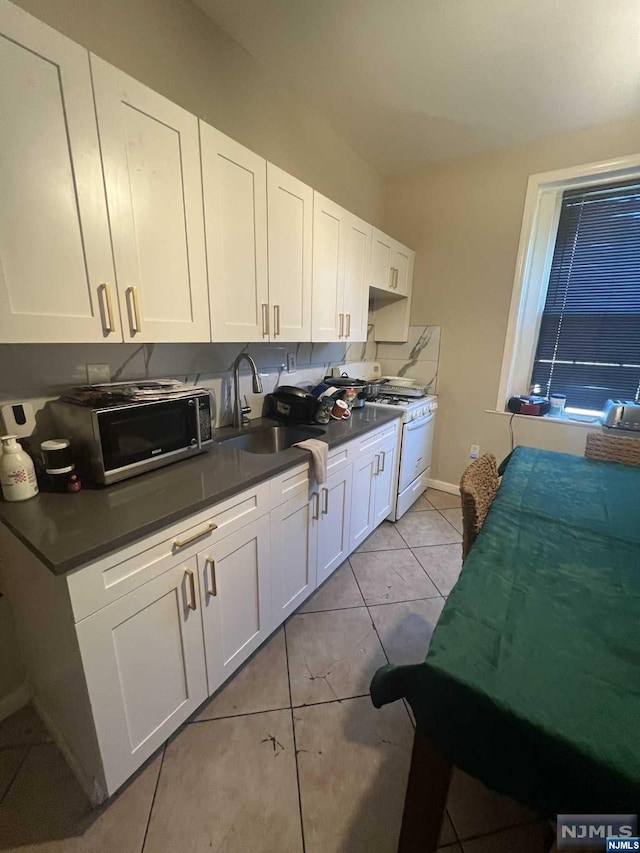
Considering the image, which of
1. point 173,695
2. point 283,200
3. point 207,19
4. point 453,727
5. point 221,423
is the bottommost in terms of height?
point 173,695

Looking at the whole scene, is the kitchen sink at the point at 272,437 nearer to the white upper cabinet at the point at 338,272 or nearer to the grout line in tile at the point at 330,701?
the white upper cabinet at the point at 338,272

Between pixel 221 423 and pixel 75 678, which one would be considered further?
pixel 221 423

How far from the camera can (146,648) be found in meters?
1.07

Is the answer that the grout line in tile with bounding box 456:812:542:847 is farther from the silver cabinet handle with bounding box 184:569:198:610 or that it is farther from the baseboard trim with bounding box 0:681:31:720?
the baseboard trim with bounding box 0:681:31:720

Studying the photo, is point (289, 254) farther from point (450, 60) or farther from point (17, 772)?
point (17, 772)

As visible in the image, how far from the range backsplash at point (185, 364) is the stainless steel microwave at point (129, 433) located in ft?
0.36

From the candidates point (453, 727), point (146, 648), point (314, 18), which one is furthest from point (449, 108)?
point (146, 648)

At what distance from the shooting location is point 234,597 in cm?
136

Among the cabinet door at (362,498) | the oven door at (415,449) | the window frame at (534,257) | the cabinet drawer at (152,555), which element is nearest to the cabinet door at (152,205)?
the cabinet drawer at (152,555)

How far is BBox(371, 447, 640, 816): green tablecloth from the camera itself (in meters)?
0.58

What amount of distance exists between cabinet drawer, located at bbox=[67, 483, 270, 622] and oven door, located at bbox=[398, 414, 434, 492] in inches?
61.8

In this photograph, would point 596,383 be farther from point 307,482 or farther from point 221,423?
point 221,423

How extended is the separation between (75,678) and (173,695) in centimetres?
35

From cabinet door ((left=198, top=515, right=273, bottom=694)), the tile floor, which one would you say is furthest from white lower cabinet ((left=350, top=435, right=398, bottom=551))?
cabinet door ((left=198, top=515, right=273, bottom=694))
